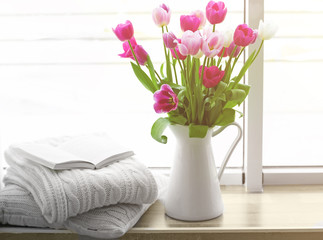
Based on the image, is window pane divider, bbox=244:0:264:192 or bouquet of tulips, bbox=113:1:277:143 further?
window pane divider, bbox=244:0:264:192

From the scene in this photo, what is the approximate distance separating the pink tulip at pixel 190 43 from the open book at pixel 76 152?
39 cm

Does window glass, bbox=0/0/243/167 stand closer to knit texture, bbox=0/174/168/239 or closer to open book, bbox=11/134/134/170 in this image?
open book, bbox=11/134/134/170

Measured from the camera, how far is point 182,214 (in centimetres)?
148

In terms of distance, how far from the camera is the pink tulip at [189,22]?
1349 millimetres

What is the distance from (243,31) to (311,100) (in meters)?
0.54

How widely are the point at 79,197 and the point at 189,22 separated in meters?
0.52

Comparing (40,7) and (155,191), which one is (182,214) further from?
(40,7)

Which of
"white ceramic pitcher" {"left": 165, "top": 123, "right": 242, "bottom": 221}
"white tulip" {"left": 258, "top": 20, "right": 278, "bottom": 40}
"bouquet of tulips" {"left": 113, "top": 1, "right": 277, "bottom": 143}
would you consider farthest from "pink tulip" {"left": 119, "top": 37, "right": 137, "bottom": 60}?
"white tulip" {"left": 258, "top": 20, "right": 278, "bottom": 40}

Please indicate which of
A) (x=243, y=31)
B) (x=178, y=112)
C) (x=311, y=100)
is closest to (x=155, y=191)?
(x=178, y=112)

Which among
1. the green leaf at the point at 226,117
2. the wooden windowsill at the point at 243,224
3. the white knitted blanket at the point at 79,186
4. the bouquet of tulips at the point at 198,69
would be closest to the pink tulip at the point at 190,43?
the bouquet of tulips at the point at 198,69

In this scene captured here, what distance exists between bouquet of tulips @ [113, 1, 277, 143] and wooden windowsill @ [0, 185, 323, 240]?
0.80 feet

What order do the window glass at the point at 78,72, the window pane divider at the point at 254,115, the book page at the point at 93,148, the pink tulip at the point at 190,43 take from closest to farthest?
the pink tulip at the point at 190,43 → the book page at the point at 93,148 → the window pane divider at the point at 254,115 → the window glass at the point at 78,72

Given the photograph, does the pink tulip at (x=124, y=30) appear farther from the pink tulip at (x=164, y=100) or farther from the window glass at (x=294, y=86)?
the window glass at (x=294, y=86)

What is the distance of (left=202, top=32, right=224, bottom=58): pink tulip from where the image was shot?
1302 mm
